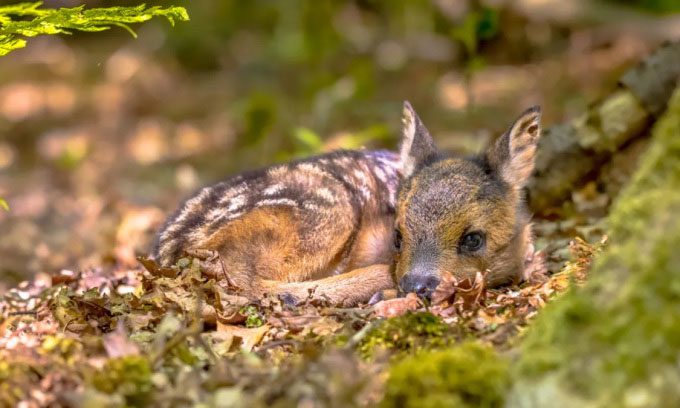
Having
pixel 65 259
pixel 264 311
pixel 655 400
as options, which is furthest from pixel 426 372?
pixel 65 259

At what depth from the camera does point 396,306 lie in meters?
5.27

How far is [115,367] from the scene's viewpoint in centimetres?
400

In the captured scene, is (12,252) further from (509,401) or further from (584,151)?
(509,401)

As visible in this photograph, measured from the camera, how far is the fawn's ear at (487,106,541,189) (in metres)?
6.39

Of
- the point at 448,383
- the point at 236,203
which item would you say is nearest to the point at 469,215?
the point at 236,203

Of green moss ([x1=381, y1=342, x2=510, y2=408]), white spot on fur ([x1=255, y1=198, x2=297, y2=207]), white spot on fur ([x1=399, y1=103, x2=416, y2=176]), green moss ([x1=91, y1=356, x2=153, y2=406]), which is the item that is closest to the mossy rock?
green moss ([x1=381, y1=342, x2=510, y2=408])

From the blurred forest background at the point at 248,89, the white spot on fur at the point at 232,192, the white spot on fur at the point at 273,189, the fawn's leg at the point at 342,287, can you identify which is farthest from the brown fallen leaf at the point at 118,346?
the blurred forest background at the point at 248,89

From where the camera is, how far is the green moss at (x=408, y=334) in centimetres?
443

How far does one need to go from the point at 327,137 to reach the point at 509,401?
994 cm

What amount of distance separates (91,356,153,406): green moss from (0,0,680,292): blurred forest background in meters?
5.13

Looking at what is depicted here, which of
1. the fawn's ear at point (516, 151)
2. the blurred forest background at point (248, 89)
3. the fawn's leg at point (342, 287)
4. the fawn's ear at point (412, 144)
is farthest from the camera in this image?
the blurred forest background at point (248, 89)

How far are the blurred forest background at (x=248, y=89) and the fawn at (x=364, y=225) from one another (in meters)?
2.85

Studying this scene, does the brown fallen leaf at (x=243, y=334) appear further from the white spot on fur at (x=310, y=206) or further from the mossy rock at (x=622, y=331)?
the mossy rock at (x=622, y=331)

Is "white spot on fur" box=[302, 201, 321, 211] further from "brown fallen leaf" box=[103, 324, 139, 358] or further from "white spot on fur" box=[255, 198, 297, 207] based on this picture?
"brown fallen leaf" box=[103, 324, 139, 358]
